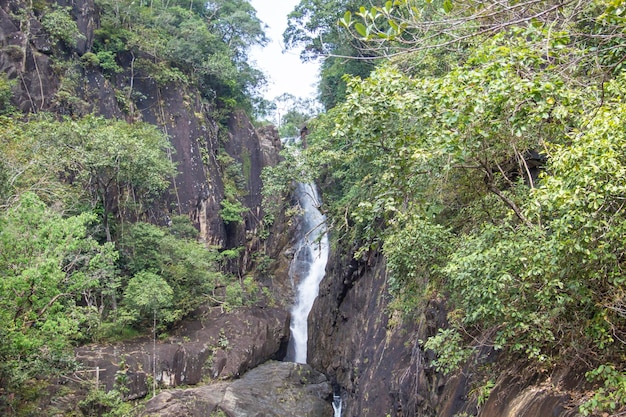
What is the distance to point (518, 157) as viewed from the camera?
6.41m

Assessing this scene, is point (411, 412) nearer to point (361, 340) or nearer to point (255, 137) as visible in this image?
point (361, 340)

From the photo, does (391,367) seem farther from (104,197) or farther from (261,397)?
(104,197)

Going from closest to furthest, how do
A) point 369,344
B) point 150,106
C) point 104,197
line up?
point 369,344, point 104,197, point 150,106

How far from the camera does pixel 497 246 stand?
5.06m

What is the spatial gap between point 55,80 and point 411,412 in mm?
15675

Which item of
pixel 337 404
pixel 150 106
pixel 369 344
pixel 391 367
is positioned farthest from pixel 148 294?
pixel 150 106

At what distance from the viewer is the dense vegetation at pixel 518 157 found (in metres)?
3.96

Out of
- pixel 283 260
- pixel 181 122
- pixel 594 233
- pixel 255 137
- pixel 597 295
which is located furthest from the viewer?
pixel 255 137

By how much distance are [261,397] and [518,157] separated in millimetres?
10460

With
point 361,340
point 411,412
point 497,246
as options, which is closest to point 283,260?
point 361,340

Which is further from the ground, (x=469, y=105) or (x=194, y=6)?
(x=194, y=6)

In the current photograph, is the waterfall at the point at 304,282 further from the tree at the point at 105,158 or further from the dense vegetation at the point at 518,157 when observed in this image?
the dense vegetation at the point at 518,157

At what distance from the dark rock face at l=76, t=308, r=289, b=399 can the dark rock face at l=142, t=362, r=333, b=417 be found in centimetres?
75

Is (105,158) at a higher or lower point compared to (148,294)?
higher
